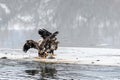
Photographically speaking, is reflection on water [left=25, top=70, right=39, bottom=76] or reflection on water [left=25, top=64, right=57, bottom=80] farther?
reflection on water [left=25, top=70, right=39, bottom=76]

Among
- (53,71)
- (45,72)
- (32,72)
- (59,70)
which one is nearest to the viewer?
(32,72)

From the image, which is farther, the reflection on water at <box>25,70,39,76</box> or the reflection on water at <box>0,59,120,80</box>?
the reflection on water at <box>25,70,39,76</box>

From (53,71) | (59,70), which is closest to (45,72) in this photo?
(53,71)

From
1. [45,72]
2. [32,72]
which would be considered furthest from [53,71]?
[32,72]

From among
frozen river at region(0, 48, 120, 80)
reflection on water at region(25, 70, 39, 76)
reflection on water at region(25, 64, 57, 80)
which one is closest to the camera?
frozen river at region(0, 48, 120, 80)

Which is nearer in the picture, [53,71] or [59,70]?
[53,71]

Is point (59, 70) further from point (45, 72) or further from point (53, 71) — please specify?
point (45, 72)

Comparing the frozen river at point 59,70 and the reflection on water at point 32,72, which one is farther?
the reflection on water at point 32,72

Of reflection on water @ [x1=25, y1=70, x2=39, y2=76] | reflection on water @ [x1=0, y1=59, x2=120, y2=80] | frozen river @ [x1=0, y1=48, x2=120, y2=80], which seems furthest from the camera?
reflection on water @ [x1=25, y1=70, x2=39, y2=76]

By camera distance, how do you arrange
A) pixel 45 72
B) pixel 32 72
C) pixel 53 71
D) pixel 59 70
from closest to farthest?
pixel 32 72, pixel 45 72, pixel 53 71, pixel 59 70

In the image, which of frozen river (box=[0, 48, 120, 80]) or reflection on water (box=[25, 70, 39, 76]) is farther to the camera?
reflection on water (box=[25, 70, 39, 76])

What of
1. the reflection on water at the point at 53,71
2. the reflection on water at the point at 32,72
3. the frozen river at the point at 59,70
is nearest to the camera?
the reflection on water at the point at 53,71

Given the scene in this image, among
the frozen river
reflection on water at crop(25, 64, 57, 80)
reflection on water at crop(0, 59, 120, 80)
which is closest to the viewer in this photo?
reflection on water at crop(0, 59, 120, 80)

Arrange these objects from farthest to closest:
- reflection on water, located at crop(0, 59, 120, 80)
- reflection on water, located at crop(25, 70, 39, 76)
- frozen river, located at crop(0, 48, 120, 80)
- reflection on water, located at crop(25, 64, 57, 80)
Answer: reflection on water, located at crop(25, 70, 39, 76) < reflection on water, located at crop(25, 64, 57, 80) < frozen river, located at crop(0, 48, 120, 80) < reflection on water, located at crop(0, 59, 120, 80)
